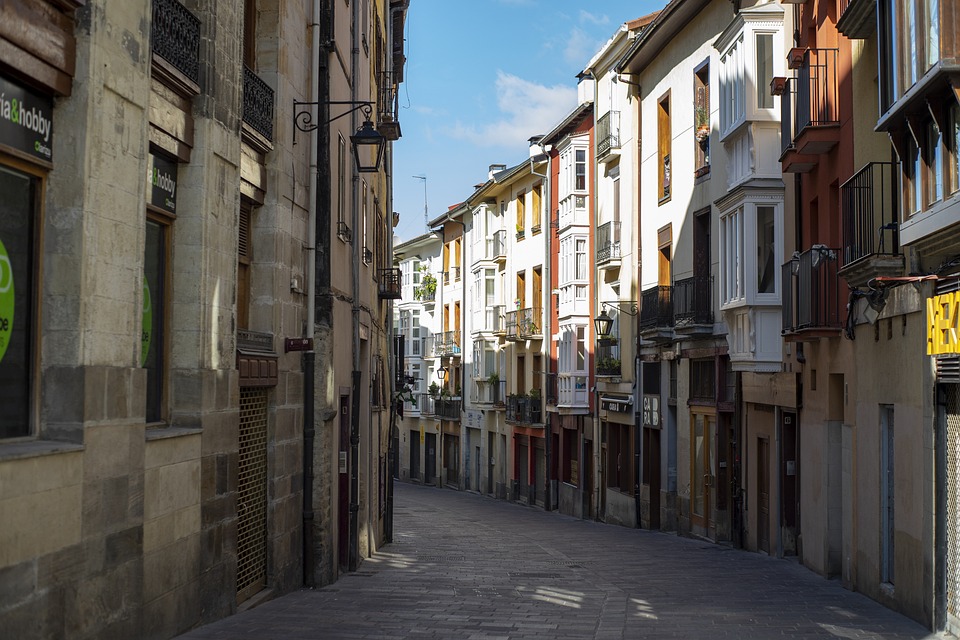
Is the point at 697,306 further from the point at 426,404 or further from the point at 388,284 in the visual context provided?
the point at 426,404

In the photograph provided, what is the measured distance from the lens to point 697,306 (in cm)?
2511

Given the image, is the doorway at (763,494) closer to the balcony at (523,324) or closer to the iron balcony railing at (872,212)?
the iron balcony railing at (872,212)

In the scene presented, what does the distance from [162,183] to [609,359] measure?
77.7 feet

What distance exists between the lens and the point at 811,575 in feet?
58.7

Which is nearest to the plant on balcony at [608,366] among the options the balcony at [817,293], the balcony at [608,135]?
the balcony at [608,135]

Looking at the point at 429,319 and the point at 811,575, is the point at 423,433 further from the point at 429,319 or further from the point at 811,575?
the point at 811,575

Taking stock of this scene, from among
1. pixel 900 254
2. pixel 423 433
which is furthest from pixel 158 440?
pixel 423 433

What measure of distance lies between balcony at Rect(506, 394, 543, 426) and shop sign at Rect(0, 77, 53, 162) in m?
34.7

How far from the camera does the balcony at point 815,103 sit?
675 inches

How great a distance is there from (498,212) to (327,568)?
3419cm

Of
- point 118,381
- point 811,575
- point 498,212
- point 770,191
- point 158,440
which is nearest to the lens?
point 118,381

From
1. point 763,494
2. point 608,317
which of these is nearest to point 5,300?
point 763,494

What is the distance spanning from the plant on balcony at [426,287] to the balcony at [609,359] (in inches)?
1043

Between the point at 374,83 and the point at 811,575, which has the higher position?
the point at 374,83
